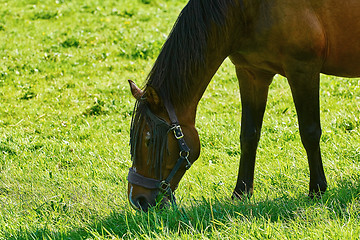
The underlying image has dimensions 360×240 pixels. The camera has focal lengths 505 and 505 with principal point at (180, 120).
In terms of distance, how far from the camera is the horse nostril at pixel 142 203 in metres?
3.52

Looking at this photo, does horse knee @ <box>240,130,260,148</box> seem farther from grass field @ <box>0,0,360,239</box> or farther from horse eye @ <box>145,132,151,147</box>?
horse eye @ <box>145,132,151,147</box>

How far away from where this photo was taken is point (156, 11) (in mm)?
10531

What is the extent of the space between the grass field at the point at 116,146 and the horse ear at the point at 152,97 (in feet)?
2.41

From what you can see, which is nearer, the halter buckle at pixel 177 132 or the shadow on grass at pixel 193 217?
the shadow on grass at pixel 193 217

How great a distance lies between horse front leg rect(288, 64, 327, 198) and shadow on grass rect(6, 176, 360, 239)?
0.21 m

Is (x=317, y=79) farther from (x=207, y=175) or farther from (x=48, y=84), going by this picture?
(x=48, y=84)

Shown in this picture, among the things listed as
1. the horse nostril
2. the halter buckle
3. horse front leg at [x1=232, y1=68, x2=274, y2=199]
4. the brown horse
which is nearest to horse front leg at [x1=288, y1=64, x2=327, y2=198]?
the brown horse

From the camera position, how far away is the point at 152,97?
3.38m

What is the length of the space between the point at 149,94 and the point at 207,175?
5.11 ft

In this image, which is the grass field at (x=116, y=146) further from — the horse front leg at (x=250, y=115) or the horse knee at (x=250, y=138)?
the horse knee at (x=250, y=138)

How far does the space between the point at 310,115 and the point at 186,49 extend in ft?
3.56

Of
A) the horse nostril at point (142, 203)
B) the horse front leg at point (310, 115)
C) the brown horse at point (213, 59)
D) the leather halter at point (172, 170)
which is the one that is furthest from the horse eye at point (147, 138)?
the horse front leg at point (310, 115)

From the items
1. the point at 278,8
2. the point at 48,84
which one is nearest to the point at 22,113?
the point at 48,84

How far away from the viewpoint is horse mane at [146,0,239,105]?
3.42 m
